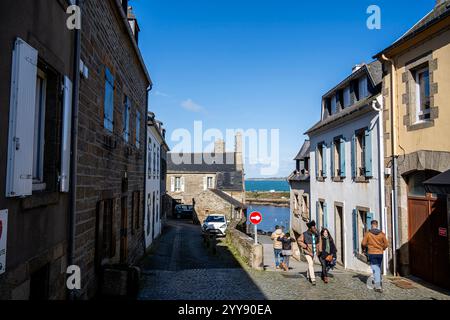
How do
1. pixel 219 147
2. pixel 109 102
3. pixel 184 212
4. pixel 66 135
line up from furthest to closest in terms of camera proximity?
pixel 219 147, pixel 184 212, pixel 109 102, pixel 66 135

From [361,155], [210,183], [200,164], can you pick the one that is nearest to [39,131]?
[361,155]

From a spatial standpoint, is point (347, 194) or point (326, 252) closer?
point (326, 252)

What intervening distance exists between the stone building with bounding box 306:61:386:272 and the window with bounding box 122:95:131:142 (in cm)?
720

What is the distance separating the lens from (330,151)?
54.1 feet

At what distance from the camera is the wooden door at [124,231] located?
10.1 metres

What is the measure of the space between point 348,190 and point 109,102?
9747mm

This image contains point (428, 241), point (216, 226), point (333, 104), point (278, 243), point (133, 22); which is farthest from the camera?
point (216, 226)

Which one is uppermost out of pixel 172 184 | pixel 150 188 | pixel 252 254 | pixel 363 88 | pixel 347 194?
pixel 363 88

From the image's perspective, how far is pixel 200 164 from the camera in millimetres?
50312

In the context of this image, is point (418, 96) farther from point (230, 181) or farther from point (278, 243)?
point (230, 181)

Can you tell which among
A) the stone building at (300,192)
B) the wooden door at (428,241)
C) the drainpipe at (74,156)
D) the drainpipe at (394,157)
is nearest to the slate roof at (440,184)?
the wooden door at (428,241)

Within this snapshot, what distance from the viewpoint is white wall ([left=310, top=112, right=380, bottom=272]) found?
38.9ft

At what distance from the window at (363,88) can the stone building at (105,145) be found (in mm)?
7979
